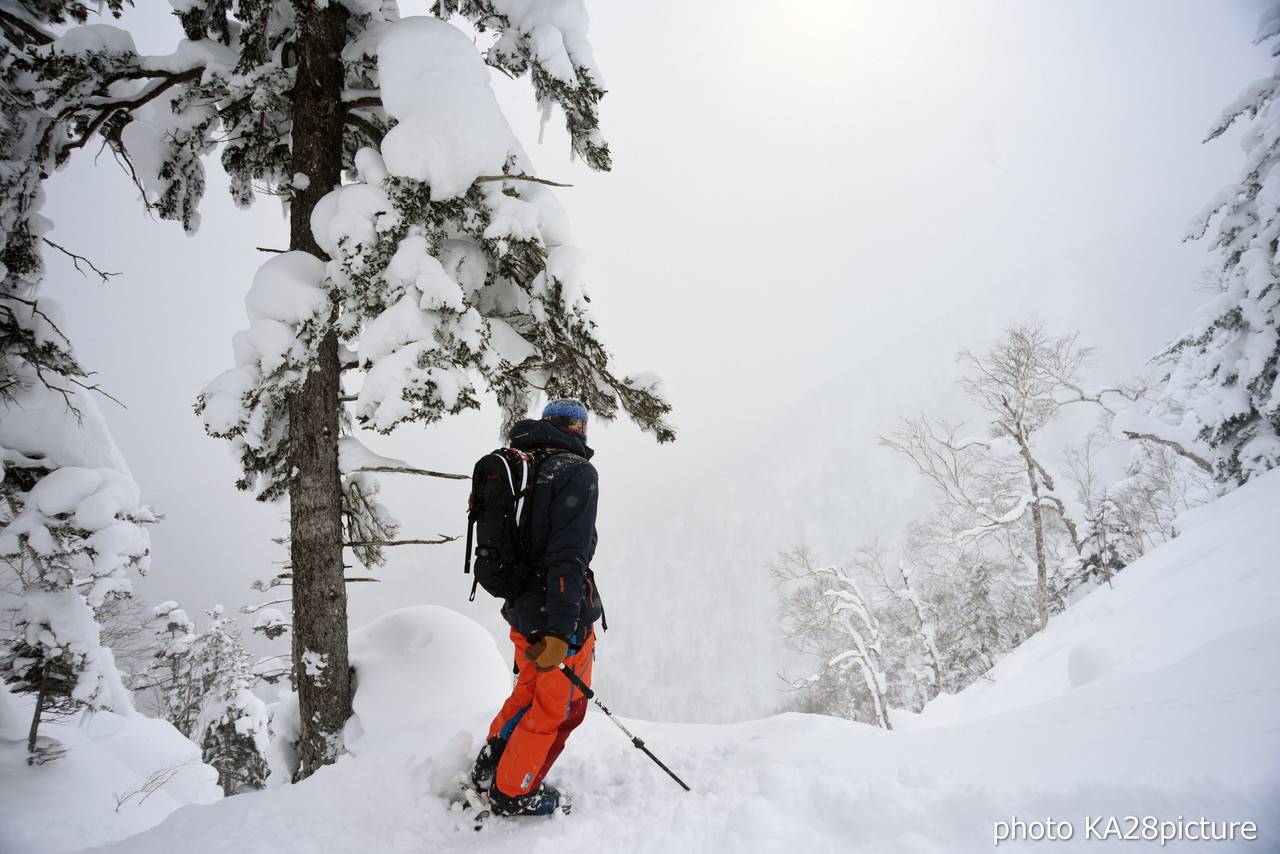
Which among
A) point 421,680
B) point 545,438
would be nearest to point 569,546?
point 545,438

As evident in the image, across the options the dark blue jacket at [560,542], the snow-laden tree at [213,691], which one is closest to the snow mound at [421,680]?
the dark blue jacket at [560,542]

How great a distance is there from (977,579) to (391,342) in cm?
2823

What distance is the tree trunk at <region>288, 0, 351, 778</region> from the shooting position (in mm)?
3836

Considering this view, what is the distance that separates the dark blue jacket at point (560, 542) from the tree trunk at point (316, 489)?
1.83 m

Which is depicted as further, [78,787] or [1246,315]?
[1246,315]

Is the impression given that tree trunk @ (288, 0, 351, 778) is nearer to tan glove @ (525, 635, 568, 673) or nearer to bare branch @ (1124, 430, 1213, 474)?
tan glove @ (525, 635, 568, 673)

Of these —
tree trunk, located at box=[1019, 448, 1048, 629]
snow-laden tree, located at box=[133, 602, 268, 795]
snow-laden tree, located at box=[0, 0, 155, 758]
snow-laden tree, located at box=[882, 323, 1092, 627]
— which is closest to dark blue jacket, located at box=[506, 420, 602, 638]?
snow-laden tree, located at box=[0, 0, 155, 758]

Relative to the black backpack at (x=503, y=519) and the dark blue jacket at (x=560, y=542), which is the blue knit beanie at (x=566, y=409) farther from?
the black backpack at (x=503, y=519)

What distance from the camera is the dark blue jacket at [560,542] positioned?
284 cm

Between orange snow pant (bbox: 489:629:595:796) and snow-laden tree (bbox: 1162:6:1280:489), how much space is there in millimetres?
14609

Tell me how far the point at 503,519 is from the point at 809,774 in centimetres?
222

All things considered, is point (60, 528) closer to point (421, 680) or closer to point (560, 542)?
point (421, 680)

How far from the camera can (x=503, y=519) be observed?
2.98 meters

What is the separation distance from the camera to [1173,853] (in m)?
1.69
